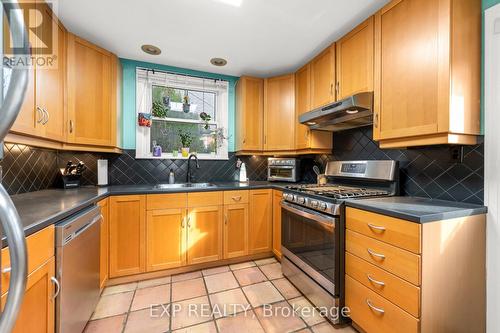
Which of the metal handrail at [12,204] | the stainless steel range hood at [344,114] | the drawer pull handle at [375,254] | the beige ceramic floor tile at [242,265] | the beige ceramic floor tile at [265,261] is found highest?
the stainless steel range hood at [344,114]

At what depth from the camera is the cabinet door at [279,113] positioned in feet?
9.01

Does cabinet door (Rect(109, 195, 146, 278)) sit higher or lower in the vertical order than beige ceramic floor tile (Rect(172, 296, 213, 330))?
higher

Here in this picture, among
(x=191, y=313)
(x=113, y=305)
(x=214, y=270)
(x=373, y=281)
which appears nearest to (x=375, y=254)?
(x=373, y=281)

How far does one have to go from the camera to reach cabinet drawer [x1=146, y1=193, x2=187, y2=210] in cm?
209

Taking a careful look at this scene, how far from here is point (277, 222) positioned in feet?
8.29

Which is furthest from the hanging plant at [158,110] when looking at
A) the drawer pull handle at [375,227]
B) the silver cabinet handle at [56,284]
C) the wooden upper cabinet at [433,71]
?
the drawer pull handle at [375,227]

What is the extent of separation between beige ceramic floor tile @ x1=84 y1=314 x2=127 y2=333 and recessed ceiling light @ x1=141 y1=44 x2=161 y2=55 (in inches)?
94.9

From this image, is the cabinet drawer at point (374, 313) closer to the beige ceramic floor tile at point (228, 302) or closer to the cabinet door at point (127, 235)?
the beige ceramic floor tile at point (228, 302)

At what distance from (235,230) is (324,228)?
1096 millimetres

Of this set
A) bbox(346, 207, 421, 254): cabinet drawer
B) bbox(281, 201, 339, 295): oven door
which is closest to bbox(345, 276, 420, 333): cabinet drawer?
bbox(281, 201, 339, 295): oven door

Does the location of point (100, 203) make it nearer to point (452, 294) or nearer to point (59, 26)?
point (59, 26)

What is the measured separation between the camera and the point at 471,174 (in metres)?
1.43

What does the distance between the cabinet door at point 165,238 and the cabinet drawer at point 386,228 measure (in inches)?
61.0

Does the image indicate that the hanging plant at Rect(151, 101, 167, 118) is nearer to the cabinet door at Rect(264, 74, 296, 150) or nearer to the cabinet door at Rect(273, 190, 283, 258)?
the cabinet door at Rect(264, 74, 296, 150)
